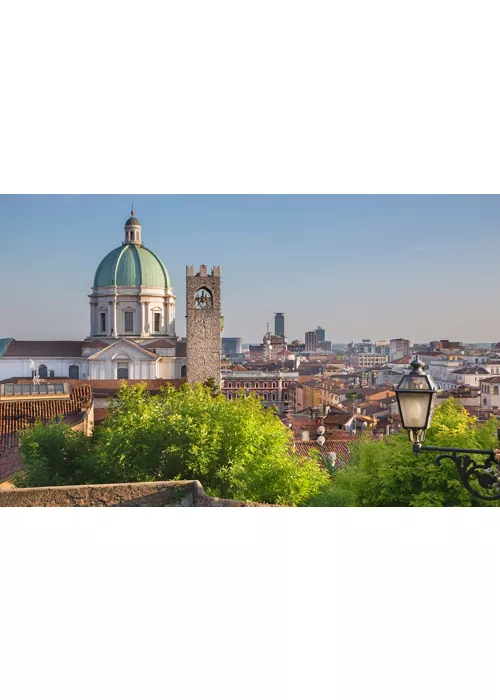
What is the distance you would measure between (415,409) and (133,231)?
19.8 meters

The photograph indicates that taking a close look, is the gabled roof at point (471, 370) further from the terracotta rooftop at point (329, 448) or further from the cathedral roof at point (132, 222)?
the cathedral roof at point (132, 222)

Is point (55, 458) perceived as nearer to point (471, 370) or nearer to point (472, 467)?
point (472, 467)

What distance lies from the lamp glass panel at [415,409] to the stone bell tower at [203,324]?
48.9ft

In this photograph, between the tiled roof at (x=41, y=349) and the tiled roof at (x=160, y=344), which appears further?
the tiled roof at (x=160, y=344)

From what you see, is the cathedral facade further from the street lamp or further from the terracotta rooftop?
the street lamp

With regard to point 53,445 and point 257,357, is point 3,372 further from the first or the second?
point 53,445

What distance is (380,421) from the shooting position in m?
12.9

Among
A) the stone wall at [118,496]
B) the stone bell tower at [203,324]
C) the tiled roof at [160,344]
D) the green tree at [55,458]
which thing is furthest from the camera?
the tiled roof at [160,344]

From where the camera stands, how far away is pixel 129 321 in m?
20.4

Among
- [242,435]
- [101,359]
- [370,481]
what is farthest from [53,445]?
[101,359]

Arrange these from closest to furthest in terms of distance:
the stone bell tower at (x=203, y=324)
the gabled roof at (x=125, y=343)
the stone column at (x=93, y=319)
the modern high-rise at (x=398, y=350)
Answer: the modern high-rise at (x=398, y=350), the stone bell tower at (x=203, y=324), the gabled roof at (x=125, y=343), the stone column at (x=93, y=319)

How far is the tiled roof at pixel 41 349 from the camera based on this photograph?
1942 centimetres

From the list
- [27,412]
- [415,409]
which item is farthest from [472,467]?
[27,412]

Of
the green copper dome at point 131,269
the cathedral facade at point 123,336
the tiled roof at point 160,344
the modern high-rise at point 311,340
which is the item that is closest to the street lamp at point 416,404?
the modern high-rise at point 311,340
